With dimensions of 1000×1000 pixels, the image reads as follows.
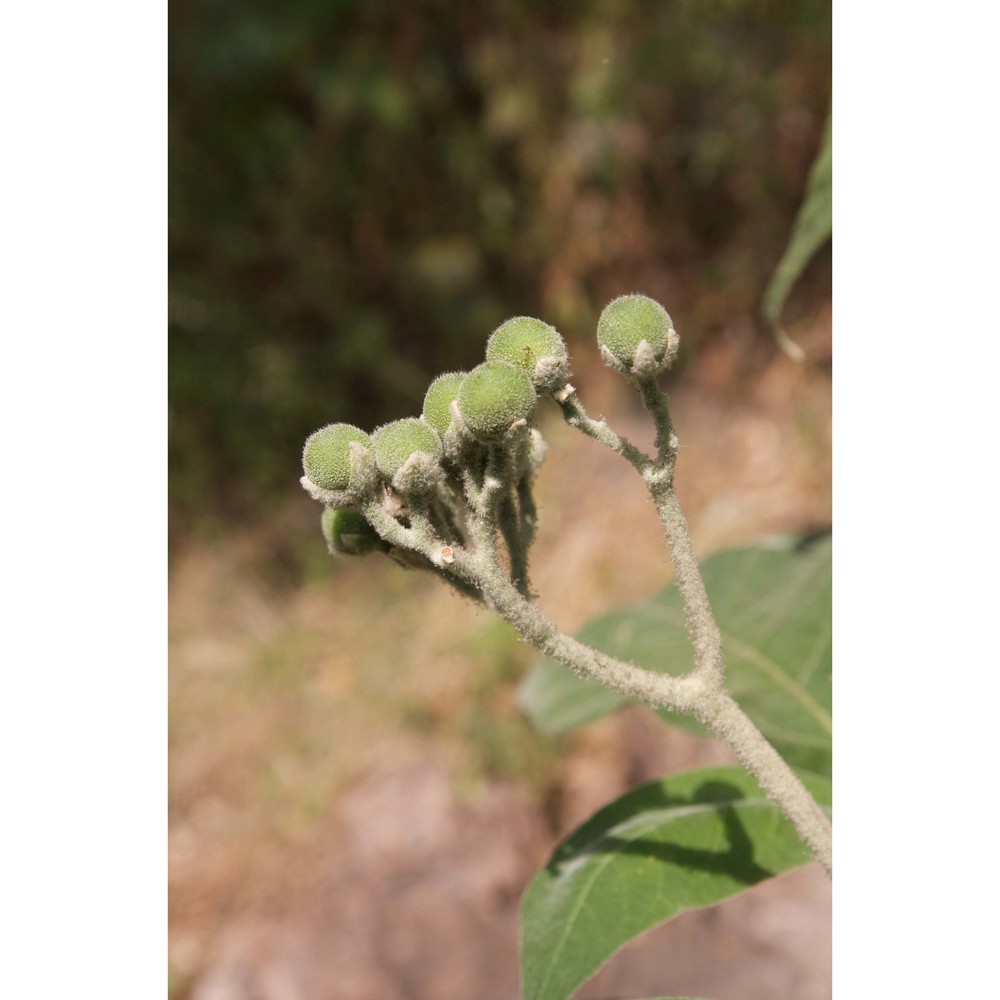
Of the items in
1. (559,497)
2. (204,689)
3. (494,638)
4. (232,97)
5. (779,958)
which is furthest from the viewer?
(232,97)

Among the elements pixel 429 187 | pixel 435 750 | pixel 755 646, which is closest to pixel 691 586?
pixel 755 646

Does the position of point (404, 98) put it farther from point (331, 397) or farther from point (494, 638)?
point (494, 638)

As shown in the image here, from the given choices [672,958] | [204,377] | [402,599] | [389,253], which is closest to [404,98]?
[389,253]

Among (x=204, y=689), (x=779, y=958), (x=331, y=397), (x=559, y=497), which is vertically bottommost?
(x=779, y=958)

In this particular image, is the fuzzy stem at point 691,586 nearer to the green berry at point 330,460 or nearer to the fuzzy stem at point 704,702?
the fuzzy stem at point 704,702

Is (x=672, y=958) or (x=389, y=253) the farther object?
(x=389, y=253)

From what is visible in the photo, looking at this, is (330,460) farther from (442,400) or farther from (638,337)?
(638,337)

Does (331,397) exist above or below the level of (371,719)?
above
